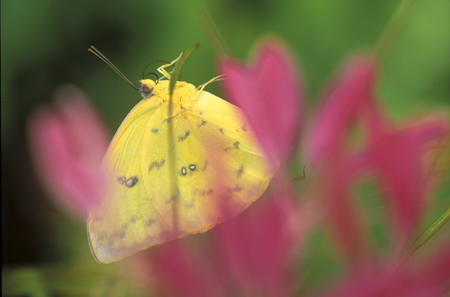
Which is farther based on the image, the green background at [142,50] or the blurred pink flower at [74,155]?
the green background at [142,50]

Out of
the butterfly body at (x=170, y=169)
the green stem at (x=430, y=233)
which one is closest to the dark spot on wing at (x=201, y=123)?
the butterfly body at (x=170, y=169)

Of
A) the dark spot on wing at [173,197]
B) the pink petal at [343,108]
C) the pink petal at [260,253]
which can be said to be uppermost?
the pink petal at [343,108]

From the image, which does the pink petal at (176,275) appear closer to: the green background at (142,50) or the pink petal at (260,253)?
the pink petal at (260,253)

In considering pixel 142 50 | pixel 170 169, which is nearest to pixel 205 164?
pixel 170 169

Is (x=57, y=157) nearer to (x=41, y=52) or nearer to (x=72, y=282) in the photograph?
(x=72, y=282)

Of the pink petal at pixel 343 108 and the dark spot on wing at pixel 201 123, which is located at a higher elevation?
the pink petal at pixel 343 108

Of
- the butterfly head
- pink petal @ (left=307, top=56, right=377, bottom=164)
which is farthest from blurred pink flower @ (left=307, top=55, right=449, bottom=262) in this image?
the butterfly head

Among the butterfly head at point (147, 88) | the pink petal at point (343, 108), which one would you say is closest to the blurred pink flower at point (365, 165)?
the pink petal at point (343, 108)
